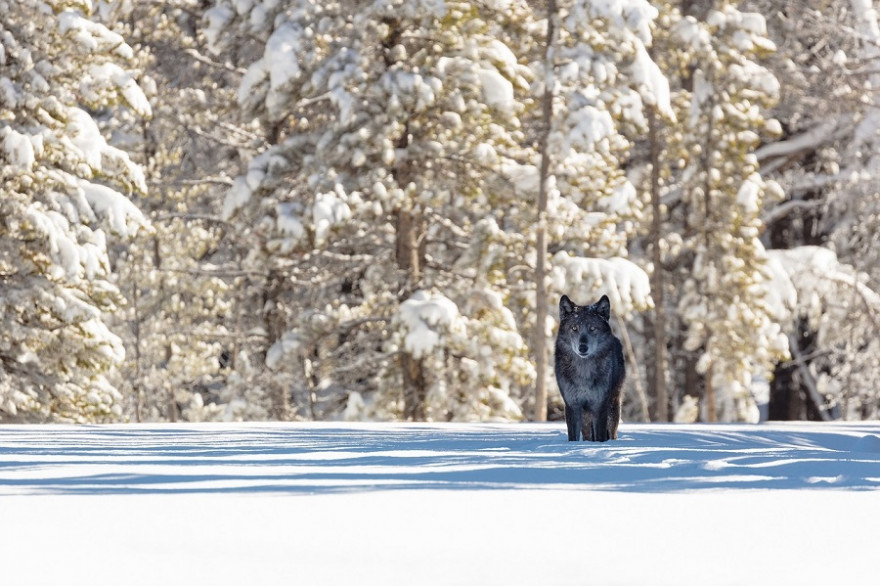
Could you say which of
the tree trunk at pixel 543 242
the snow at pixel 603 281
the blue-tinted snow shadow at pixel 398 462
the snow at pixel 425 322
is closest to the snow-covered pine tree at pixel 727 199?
the tree trunk at pixel 543 242

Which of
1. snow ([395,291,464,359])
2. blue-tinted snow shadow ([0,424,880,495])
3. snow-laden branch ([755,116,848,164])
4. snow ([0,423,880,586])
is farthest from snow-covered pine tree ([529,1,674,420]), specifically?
snow ([0,423,880,586])

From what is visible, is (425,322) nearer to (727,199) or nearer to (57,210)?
(57,210)

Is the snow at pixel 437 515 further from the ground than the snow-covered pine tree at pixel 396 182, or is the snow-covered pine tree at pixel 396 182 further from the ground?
the snow-covered pine tree at pixel 396 182

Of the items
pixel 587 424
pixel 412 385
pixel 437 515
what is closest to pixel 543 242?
pixel 412 385

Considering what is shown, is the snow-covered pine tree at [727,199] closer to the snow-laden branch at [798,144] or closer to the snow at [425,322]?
the snow-laden branch at [798,144]

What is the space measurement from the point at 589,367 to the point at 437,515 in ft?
11.6

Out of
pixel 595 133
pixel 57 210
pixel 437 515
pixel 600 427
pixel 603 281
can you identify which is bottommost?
pixel 437 515

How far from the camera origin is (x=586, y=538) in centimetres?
507

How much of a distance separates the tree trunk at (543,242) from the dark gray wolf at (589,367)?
46.8ft

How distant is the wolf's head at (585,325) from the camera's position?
8.73m

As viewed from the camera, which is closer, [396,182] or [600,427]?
[600,427]

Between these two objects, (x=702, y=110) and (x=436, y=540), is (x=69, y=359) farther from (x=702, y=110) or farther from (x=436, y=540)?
(x=436, y=540)

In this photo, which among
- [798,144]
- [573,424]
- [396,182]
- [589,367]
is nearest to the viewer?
[589,367]

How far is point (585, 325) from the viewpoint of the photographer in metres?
8.79
